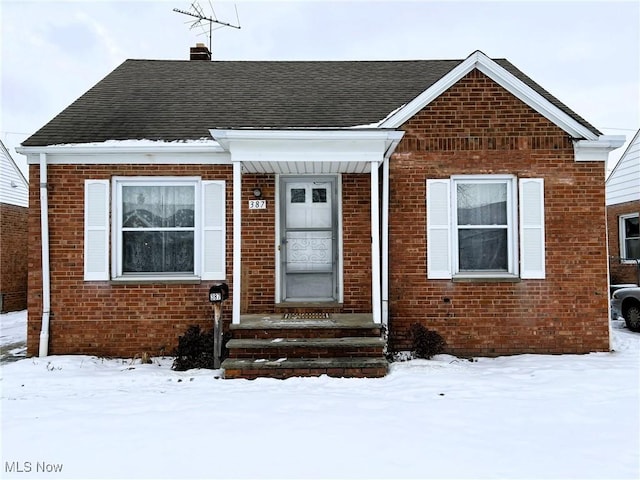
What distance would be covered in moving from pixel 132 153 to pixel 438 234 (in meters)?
4.71

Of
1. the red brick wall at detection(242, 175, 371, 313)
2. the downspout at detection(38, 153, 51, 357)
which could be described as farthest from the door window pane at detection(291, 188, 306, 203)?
the downspout at detection(38, 153, 51, 357)

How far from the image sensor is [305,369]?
223 inches

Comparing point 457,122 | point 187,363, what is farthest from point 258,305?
point 457,122

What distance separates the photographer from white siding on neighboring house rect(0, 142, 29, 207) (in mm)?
12859

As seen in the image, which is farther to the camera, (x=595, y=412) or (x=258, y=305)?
(x=258, y=305)

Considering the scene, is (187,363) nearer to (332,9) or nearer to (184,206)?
(184,206)

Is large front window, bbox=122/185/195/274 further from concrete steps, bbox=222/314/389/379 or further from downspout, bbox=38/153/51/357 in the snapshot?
concrete steps, bbox=222/314/389/379

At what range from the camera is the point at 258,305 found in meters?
7.09

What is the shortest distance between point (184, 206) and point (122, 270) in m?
1.36

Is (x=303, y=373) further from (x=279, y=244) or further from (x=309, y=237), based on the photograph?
(x=309, y=237)

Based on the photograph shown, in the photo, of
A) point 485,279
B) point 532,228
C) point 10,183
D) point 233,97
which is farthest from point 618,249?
point 10,183

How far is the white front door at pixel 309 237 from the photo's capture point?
7.37 metres

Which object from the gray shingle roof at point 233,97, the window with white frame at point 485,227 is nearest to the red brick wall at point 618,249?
the gray shingle roof at point 233,97

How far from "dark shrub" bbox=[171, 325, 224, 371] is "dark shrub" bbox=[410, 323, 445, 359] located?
9.31 feet
